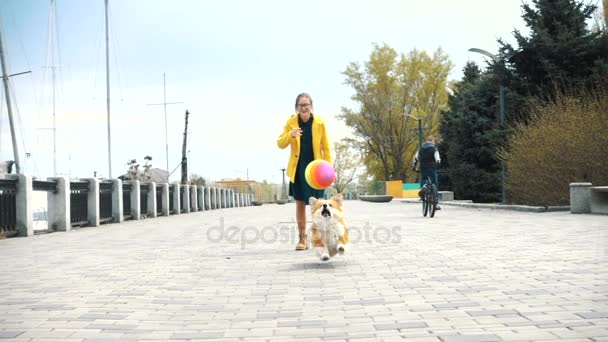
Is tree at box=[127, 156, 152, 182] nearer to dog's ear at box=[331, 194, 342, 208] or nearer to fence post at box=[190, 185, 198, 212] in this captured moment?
fence post at box=[190, 185, 198, 212]

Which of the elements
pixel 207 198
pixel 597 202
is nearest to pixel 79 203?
pixel 597 202

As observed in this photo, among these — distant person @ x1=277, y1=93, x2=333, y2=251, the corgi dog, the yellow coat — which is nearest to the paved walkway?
the corgi dog

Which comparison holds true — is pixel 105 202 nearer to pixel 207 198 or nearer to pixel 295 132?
pixel 295 132

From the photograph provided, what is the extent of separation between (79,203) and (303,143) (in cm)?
1153

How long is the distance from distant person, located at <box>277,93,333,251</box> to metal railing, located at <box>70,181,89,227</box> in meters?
10.7

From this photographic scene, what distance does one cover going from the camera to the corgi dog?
276 inches

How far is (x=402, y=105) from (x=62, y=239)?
44.6m

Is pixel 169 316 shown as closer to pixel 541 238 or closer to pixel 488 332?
pixel 488 332

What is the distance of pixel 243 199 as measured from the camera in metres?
72.9

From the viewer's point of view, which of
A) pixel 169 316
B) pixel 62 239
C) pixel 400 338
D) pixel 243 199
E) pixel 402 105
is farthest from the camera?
pixel 243 199

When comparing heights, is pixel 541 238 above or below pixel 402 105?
below

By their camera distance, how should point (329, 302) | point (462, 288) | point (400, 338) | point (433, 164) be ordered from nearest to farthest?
point (400, 338)
point (329, 302)
point (462, 288)
point (433, 164)

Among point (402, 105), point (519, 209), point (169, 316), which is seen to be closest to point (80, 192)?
point (519, 209)

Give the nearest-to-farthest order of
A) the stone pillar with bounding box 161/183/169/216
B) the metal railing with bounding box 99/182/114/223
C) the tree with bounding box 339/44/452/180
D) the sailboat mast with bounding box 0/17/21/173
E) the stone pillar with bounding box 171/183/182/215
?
the metal railing with bounding box 99/182/114/223
the sailboat mast with bounding box 0/17/21/173
the stone pillar with bounding box 161/183/169/216
the stone pillar with bounding box 171/183/182/215
the tree with bounding box 339/44/452/180
